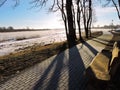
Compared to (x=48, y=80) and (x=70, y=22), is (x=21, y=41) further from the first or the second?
(x=48, y=80)

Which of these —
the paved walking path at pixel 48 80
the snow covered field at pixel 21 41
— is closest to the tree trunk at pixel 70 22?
the snow covered field at pixel 21 41

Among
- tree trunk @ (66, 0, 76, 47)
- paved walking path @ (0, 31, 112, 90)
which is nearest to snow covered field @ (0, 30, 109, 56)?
tree trunk @ (66, 0, 76, 47)

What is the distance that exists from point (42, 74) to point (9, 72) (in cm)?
154

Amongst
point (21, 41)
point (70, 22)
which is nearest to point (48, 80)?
point (70, 22)

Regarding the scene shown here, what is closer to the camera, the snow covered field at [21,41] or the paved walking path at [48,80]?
the paved walking path at [48,80]

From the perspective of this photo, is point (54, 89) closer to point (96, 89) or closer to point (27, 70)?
point (96, 89)

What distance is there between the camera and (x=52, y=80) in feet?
22.9

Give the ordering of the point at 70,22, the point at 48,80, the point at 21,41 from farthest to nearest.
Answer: the point at 21,41
the point at 70,22
the point at 48,80

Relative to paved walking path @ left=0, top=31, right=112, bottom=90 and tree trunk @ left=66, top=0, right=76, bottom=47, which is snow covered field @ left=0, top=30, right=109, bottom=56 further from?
paved walking path @ left=0, top=31, right=112, bottom=90

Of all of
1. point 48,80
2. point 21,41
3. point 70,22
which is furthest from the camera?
point 21,41

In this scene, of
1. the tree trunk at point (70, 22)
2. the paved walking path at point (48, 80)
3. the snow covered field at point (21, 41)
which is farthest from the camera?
the snow covered field at point (21, 41)

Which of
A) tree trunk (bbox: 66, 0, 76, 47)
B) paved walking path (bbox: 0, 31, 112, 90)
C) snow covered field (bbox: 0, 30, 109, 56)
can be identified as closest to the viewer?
paved walking path (bbox: 0, 31, 112, 90)

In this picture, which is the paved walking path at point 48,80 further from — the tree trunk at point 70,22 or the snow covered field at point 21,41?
the snow covered field at point 21,41

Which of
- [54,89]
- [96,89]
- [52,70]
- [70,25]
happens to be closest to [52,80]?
[54,89]
